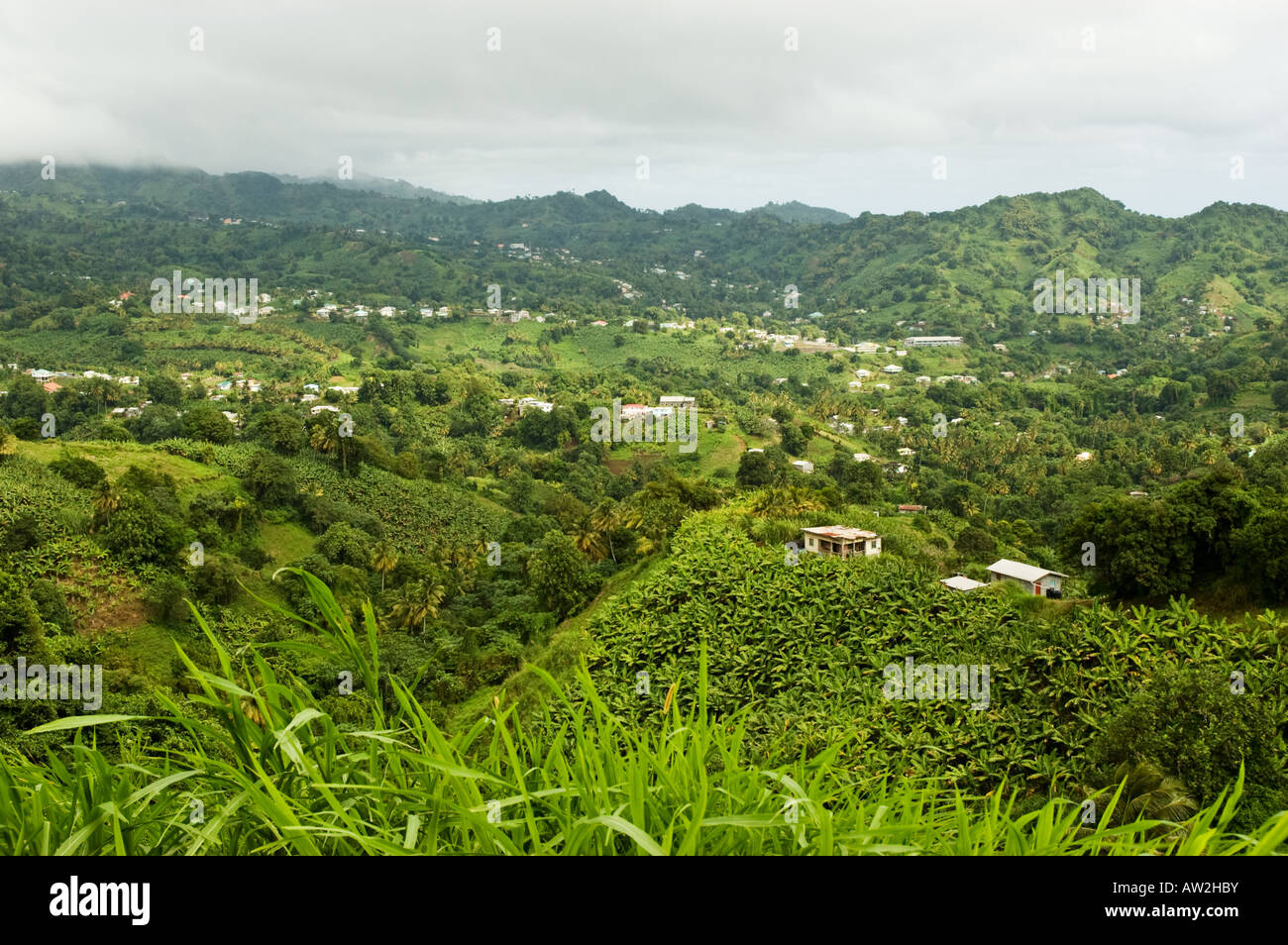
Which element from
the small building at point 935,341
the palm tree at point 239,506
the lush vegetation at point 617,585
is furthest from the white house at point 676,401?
the small building at point 935,341

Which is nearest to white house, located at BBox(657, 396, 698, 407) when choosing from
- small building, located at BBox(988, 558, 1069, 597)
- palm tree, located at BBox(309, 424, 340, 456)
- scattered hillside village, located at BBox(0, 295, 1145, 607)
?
scattered hillside village, located at BBox(0, 295, 1145, 607)

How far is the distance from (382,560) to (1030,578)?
1775cm

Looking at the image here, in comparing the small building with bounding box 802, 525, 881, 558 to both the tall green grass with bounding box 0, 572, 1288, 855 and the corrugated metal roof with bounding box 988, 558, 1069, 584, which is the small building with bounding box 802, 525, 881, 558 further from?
the tall green grass with bounding box 0, 572, 1288, 855

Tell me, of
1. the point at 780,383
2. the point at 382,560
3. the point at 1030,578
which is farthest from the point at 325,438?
the point at 780,383

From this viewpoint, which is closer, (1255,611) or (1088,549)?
(1255,611)

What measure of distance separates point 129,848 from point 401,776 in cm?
38

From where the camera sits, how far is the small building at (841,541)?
18609 mm

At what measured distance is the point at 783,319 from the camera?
112m

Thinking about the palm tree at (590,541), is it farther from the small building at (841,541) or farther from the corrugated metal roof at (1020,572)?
the corrugated metal roof at (1020,572)

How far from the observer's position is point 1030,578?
1984 centimetres

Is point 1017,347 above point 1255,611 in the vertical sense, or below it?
above

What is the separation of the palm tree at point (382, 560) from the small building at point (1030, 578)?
54.8 feet
